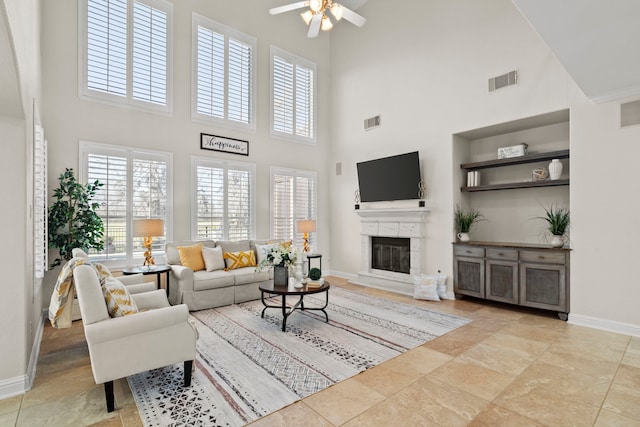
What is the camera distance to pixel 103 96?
16.4ft

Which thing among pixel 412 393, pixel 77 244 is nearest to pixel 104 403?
pixel 412 393

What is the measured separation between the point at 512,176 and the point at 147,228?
5741 millimetres

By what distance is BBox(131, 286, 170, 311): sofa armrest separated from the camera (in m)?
3.21

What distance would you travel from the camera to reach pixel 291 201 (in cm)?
723

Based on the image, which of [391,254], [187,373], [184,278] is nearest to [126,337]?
[187,373]

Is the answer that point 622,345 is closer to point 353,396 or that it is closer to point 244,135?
point 353,396

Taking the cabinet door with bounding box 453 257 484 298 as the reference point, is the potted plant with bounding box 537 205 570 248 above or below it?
above

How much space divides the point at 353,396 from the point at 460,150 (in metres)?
4.58

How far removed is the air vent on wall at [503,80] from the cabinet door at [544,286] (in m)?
2.70

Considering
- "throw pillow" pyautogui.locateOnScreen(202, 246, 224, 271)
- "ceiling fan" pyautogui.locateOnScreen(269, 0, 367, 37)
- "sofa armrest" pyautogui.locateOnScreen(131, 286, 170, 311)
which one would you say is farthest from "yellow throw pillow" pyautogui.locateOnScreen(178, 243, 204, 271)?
"ceiling fan" pyautogui.locateOnScreen(269, 0, 367, 37)

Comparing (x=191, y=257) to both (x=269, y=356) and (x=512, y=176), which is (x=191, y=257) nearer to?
(x=269, y=356)

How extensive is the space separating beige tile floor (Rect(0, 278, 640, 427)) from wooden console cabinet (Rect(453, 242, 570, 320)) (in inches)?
30.4

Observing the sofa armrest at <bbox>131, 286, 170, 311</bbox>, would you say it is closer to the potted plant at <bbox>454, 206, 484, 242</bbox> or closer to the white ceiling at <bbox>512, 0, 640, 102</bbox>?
the white ceiling at <bbox>512, 0, 640, 102</bbox>

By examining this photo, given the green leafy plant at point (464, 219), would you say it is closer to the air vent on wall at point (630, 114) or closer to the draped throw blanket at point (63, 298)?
the air vent on wall at point (630, 114)
